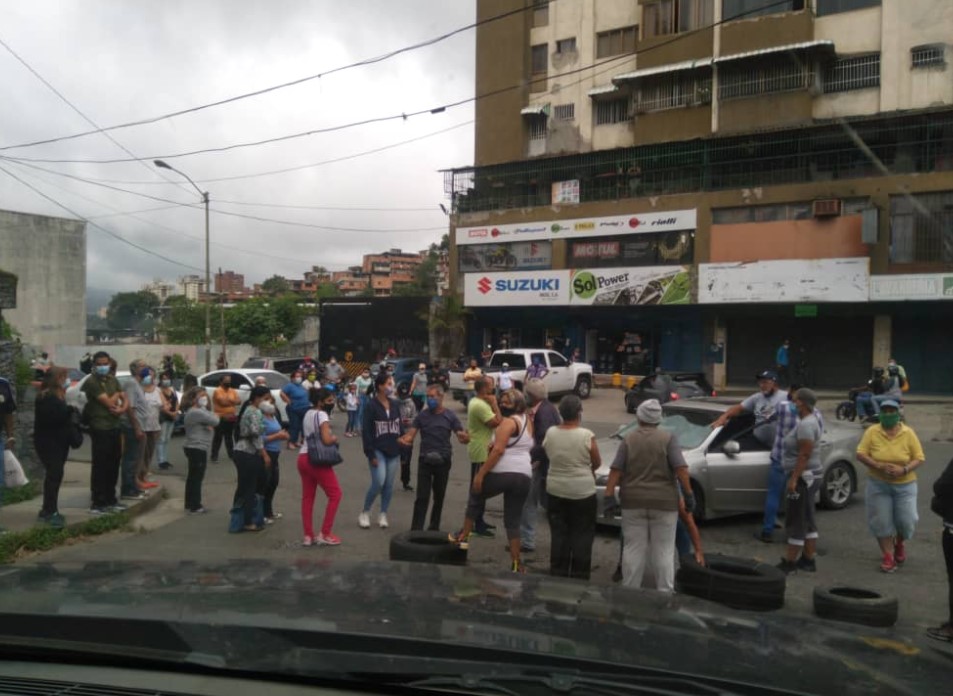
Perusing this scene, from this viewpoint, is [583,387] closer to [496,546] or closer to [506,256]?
[506,256]

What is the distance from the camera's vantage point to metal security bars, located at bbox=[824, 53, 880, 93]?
96.8ft

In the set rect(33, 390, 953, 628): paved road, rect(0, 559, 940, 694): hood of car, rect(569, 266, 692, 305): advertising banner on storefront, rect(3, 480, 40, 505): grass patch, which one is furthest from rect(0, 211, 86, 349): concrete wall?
rect(0, 559, 940, 694): hood of car

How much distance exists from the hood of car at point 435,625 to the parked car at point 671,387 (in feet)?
55.1

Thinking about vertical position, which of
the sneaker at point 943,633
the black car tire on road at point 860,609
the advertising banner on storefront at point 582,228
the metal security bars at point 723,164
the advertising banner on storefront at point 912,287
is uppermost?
the metal security bars at point 723,164

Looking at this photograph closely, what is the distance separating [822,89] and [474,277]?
15.9m

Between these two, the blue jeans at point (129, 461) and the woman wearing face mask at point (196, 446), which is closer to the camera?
the woman wearing face mask at point (196, 446)

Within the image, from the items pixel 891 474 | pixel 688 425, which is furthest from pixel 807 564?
pixel 688 425

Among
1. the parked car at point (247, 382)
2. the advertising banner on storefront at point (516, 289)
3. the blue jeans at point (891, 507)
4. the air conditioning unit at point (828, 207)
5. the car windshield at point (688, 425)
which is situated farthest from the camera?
the advertising banner on storefront at point (516, 289)

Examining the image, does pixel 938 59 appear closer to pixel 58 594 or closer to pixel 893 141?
pixel 893 141

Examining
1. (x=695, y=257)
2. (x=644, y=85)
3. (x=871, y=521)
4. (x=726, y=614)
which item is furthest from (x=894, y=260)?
(x=726, y=614)

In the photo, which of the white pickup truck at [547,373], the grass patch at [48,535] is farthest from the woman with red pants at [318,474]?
the white pickup truck at [547,373]

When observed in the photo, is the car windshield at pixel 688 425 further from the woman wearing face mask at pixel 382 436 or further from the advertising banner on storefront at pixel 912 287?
the advertising banner on storefront at pixel 912 287

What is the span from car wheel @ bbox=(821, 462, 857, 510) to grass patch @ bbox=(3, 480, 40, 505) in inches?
410

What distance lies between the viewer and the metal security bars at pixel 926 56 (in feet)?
92.2
